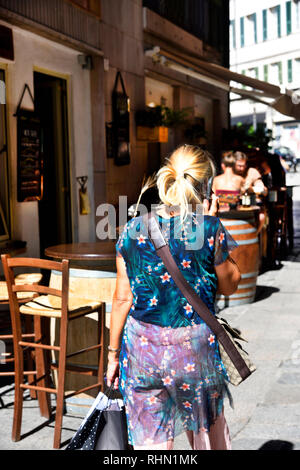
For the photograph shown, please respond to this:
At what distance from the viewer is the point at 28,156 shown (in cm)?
802

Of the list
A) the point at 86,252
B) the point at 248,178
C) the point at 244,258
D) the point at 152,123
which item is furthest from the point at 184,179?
the point at 152,123

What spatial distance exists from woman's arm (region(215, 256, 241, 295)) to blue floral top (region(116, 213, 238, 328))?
1.4 inches

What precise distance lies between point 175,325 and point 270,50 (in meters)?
52.2

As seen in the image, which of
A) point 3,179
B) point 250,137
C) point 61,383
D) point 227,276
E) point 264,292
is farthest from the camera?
point 250,137

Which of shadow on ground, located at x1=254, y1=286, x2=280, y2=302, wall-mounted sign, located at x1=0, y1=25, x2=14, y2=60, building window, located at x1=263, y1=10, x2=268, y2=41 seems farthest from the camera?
building window, located at x1=263, y1=10, x2=268, y2=41

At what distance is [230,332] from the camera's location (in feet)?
8.89

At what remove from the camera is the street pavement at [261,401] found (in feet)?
12.6

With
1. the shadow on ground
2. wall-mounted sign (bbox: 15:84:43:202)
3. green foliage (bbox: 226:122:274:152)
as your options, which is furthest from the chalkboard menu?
green foliage (bbox: 226:122:274:152)

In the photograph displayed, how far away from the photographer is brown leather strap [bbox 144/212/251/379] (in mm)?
2500

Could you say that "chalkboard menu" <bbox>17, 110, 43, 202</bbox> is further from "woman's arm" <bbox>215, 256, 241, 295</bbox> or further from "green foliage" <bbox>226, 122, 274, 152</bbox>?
"green foliage" <bbox>226, 122, 274, 152</bbox>

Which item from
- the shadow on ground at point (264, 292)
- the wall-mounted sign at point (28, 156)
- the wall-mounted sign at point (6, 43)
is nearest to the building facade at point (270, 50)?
the shadow on ground at point (264, 292)

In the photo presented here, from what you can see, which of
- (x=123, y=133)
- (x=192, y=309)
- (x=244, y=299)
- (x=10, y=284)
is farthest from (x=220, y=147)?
(x=192, y=309)

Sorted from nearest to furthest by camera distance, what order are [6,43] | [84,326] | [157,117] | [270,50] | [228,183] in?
1. [84,326]
2. [6,43]
3. [228,183]
4. [157,117]
5. [270,50]

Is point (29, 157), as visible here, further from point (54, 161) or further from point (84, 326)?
point (84, 326)
